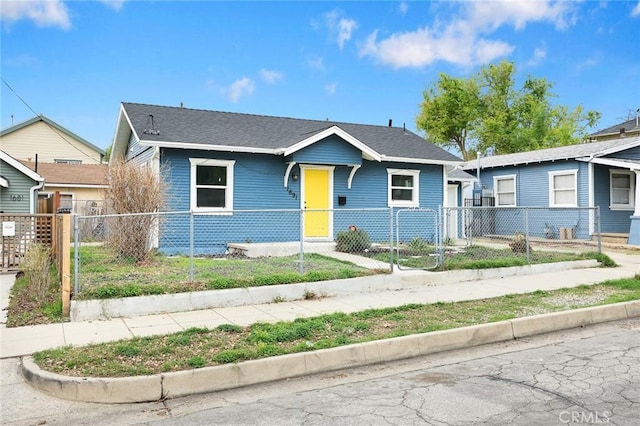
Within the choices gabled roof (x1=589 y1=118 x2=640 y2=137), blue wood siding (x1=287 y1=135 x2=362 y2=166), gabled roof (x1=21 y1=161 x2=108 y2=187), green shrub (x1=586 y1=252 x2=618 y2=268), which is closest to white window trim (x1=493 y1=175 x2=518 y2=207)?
green shrub (x1=586 y1=252 x2=618 y2=268)

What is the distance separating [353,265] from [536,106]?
40.3 meters

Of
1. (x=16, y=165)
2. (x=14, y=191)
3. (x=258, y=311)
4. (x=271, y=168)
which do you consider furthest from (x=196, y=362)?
(x=14, y=191)

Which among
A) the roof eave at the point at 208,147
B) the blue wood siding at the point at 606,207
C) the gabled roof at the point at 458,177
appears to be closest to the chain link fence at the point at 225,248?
the roof eave at the point at 208,147

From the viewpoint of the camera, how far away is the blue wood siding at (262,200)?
13.0 metres

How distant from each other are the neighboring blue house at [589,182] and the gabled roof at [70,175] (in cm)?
1970

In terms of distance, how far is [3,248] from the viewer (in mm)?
11469

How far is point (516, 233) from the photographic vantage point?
12805 millimetres

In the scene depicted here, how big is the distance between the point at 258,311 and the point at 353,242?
5969 mm

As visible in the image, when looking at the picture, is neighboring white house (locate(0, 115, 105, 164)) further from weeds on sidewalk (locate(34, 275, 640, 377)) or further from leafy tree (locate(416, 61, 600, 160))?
leafy tree (locate(416, 61, 600, 160))

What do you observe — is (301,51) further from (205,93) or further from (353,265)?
(353,265)

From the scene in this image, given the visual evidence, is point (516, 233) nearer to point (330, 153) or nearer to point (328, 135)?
point (330, 153)

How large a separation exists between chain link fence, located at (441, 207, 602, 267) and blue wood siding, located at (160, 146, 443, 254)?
1910 mm

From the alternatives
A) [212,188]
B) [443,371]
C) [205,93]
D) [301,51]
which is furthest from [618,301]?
[205,93]

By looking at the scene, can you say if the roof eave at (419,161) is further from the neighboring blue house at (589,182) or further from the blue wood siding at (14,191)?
the blue wood siding at (14,191)
